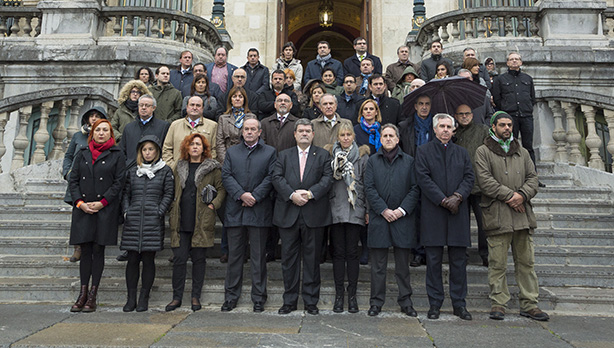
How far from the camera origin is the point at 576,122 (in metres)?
8.45

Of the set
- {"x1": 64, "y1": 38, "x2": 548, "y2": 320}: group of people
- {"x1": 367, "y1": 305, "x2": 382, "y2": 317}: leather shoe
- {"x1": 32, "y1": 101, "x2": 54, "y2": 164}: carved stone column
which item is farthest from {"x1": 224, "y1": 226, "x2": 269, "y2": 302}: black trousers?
{"x1": 32, "y1": 101, "x2": 54, "y2": 164}: carved stone column

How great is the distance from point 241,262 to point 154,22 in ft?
24.4

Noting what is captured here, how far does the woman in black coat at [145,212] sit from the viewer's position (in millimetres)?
4617

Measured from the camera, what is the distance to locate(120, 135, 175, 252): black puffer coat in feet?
15.1

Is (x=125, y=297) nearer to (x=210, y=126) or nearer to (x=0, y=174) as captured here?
(x=210, y=126)

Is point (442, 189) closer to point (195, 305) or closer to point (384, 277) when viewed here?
point (384, 277)

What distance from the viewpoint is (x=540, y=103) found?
8.59 metres

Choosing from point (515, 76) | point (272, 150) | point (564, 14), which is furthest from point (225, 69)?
point (564, 14)

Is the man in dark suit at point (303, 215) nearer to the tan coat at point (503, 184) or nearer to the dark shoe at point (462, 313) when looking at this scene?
the dark shoe at point (462, 313)

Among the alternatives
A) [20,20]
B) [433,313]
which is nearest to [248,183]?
[433,313]

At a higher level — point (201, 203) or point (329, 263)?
point (201, 203)

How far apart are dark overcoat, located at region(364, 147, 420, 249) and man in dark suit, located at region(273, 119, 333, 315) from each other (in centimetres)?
43

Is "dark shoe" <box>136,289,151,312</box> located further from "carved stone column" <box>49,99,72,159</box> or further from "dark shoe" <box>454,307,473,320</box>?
"carved stone column" <box>49,99,72,159</box>

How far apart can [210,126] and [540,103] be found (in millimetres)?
6088
